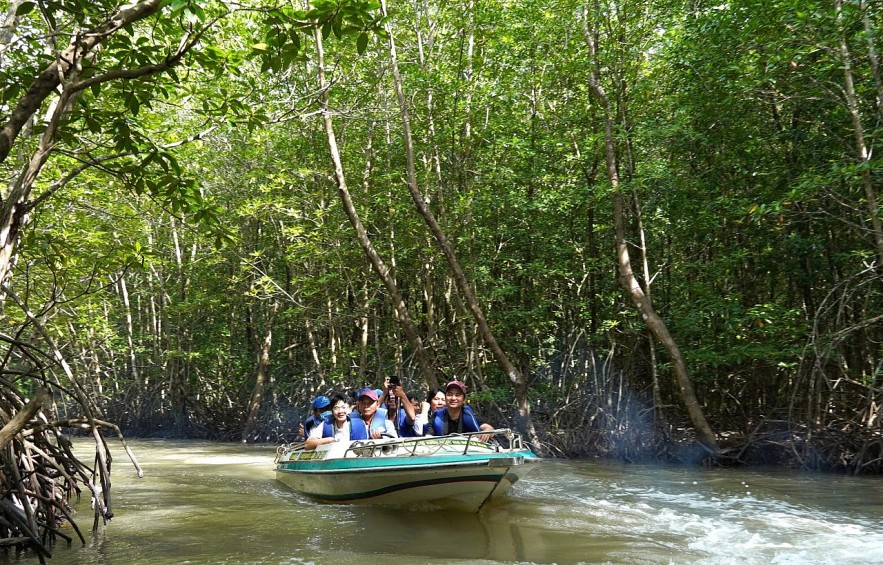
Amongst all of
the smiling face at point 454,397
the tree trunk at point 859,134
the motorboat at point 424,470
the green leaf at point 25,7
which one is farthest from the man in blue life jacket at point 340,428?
the tree trunk at point 859,134

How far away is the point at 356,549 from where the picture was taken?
225 inches

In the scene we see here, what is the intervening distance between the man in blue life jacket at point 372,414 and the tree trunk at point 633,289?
460 centimetres

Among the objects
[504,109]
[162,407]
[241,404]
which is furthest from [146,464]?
[504,109]

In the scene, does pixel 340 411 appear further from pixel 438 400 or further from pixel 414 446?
pixel 414 446

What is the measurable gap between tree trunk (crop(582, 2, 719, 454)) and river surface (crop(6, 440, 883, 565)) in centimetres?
98

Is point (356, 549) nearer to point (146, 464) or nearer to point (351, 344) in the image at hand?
point (146, 464)

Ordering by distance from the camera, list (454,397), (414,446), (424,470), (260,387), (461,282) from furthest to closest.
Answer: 1. (260,387)
2. (461,282)
3. (454,397)
4. (414,446)
5. (424,470)

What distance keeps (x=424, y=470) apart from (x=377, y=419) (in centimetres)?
189

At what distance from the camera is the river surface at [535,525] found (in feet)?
17.9

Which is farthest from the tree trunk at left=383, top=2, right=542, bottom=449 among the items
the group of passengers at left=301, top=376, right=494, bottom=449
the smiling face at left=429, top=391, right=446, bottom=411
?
the smiling face at left=429, top=391, right=446, bottom=411

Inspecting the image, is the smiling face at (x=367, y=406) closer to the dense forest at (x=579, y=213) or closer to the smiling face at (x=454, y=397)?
the smiling face at (x=454, y=397)

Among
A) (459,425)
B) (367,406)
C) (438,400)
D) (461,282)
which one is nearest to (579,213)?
(461,282)

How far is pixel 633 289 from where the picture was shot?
1119 cm

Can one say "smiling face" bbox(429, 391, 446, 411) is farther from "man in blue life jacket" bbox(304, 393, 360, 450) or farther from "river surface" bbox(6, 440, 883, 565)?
"river surface" bbox(6, 440, 883, 565)
